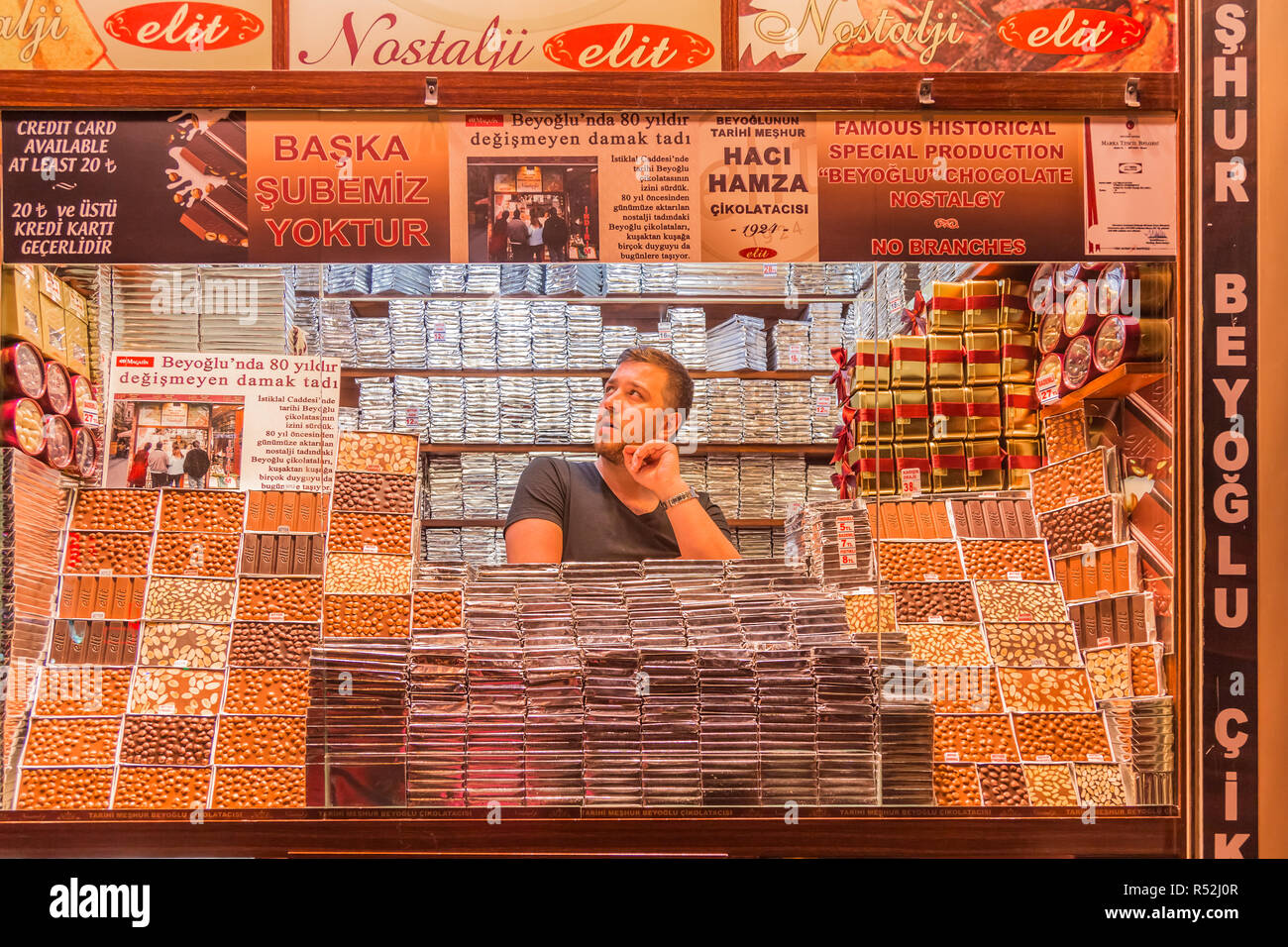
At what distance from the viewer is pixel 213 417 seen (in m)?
3.59

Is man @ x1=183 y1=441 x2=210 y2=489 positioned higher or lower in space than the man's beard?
lower

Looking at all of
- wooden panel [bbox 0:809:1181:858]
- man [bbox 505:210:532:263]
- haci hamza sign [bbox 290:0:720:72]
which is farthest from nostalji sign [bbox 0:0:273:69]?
wooden panel [bbox 0:809:1181:858]

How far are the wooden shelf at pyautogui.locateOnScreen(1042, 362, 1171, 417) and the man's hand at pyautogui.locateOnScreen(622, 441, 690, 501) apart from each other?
1312mm

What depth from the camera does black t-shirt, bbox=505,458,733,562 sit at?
12.2 feet

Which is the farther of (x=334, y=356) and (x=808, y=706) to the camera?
(x=334, y=356)

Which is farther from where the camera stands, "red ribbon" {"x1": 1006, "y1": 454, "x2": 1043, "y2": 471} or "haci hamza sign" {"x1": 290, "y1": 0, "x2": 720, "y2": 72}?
"red ribbon" {"x1": 1006, "y1": 454, "x2": 1043, "y2": 471}

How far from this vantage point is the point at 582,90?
3.40 meters

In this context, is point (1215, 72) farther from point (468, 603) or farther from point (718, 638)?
point (468, 603)

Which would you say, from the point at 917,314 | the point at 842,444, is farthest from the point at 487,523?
the point at 917,314

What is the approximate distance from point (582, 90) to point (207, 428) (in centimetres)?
156

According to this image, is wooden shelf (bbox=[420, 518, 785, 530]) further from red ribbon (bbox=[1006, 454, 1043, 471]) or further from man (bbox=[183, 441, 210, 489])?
red ribbon (bbox=[1006, 454, 1043, 471])
